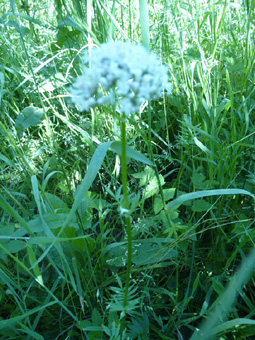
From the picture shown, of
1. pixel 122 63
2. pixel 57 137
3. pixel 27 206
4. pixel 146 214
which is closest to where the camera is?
pixel 122 63

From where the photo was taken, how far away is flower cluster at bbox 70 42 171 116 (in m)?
0.65

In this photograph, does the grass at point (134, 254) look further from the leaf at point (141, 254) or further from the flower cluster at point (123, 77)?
the flower cluster at point (123, 77)

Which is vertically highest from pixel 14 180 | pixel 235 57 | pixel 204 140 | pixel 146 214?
pixel 235 57

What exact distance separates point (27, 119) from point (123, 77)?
1103mm

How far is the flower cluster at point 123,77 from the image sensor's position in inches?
25.6

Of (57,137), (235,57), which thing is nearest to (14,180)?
(57,137)

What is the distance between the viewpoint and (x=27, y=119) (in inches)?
64.9

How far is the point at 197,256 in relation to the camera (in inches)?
49.3

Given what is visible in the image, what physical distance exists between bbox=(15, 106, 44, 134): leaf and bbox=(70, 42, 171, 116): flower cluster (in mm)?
992

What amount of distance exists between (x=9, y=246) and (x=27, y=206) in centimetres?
36

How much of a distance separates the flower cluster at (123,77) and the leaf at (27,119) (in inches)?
39.1

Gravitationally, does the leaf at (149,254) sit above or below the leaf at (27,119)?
below

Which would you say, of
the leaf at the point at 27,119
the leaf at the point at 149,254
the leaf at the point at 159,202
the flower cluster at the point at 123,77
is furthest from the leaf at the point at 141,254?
the leaf at the point at 27,119

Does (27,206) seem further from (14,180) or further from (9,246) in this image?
(9,246)
